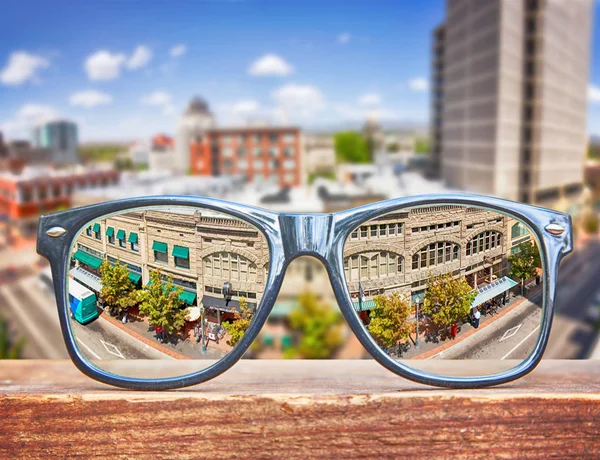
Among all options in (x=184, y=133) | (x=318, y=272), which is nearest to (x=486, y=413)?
(x=318, y=272)

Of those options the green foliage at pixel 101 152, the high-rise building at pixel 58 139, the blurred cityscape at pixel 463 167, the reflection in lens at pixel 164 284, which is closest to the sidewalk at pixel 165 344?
the reflection in lens at pixel 164 284

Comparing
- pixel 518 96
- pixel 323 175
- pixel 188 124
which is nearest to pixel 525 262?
pixel 518 96

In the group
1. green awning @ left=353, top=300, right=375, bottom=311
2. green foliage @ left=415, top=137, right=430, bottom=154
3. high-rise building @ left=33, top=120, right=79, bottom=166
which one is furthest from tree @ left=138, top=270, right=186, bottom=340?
green foliage @ left=415, top=137, right=430, bottom=154

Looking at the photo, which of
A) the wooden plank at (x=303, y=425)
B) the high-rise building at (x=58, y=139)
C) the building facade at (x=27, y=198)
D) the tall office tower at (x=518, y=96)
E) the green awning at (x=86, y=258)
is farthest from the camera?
the high-rise building at (x=58, y=139)

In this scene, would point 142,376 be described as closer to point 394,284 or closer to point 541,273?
point 394,284

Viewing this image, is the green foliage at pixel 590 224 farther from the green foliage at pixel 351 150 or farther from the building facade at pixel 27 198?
the building facade at pixel 27 198

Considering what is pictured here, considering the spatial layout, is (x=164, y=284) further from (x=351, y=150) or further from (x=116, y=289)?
(x=351, y=150)

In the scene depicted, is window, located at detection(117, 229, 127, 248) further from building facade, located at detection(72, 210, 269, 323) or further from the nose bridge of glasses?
the nose bridge of glasses
